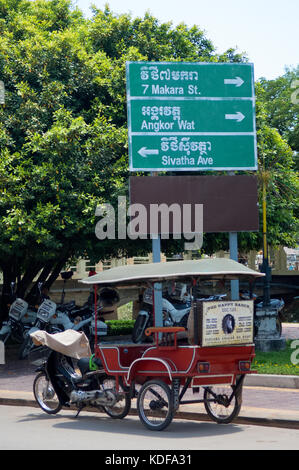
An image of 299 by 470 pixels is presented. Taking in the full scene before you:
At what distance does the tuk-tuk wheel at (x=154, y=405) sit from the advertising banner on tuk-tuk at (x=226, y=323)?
878mm

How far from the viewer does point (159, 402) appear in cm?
1010

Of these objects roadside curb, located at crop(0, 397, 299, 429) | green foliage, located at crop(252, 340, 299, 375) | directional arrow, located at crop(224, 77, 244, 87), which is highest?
directional arrow, located at crop(224, 77, 244, 87)

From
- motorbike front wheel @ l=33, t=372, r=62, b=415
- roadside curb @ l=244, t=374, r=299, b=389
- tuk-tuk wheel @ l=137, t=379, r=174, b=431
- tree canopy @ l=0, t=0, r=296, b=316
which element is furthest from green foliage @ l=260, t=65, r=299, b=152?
tuk-tuk wheel @ l=137, t=379, r=174, b=431

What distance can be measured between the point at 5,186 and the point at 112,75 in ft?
15.1

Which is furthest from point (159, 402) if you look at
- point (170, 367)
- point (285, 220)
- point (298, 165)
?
point (298, 165)

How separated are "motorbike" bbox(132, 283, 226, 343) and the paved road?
5694mm

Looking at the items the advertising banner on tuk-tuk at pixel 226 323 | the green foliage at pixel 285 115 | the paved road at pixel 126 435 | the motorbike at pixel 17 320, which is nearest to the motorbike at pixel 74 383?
the paved road at pixel 126 435

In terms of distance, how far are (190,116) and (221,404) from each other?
24.3 ft

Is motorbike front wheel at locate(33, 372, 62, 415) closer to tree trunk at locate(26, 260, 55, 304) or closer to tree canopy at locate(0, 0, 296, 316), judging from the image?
tree canopy at locate(0, 0, 296, 316)

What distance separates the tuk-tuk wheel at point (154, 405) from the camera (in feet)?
32.8

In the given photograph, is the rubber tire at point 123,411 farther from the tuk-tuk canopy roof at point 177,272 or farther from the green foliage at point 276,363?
the green foliage at point 276,363

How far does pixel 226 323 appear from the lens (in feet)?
33.0

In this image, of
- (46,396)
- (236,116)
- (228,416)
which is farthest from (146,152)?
(228,416)

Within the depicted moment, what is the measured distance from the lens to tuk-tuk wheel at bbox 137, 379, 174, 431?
9.99m
